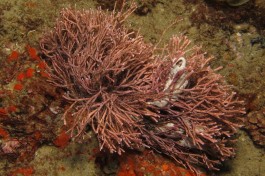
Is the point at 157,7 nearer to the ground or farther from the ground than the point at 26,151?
farther from the ground

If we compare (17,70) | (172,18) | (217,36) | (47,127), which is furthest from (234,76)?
(17,70)

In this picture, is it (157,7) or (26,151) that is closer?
(26,151)

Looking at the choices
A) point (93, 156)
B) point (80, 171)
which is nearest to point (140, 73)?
point (93, 156)

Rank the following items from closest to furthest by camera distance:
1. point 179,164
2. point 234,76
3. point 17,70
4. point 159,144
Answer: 1. point 17,70
2. point 159,144
3. point 179,164
4. point 234,76

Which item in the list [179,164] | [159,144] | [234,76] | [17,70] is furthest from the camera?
[234,76]

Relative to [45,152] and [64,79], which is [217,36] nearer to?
[64,79]

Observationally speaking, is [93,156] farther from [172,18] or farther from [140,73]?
[172,18]

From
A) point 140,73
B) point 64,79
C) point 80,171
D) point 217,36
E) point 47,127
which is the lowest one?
point 80,171

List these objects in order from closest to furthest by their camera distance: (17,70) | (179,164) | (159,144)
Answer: (17,70)
(159,144)
(179,164)

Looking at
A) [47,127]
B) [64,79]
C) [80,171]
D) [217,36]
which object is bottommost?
[80,171]
